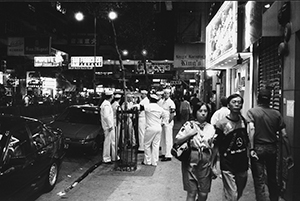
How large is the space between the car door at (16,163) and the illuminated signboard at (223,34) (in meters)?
5.81

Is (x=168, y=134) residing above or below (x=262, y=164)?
below

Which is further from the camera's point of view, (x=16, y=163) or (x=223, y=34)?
(x=223, y=34)

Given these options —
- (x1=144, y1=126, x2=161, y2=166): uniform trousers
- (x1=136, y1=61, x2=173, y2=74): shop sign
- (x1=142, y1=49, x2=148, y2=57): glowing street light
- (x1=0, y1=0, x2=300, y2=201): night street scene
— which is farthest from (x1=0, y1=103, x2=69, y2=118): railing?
(x1=144, y1=126, x2=161, y2=166): uniform trousers

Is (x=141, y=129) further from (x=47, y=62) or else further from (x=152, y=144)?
(x=47, y=62)

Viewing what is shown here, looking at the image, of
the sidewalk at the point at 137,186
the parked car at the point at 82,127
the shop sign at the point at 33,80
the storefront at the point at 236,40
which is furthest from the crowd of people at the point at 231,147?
the shop sign at the point at 33,80

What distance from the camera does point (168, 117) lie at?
33.3ft

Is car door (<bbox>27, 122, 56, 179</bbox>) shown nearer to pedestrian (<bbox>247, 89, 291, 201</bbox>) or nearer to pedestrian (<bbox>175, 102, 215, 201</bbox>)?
pedestrian (<bbox>175, 102, 215, 201</bbox>)

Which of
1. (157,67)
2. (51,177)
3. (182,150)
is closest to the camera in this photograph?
(182,150)

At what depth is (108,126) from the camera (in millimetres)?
9211

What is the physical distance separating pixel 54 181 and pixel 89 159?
→ 11.8ft

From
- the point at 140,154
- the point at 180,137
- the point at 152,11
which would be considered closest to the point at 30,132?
the point at 180,137

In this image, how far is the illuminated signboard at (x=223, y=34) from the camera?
9.06 metres

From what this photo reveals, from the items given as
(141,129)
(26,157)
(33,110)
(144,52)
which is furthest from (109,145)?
(144,52)

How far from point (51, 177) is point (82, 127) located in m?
4.22
